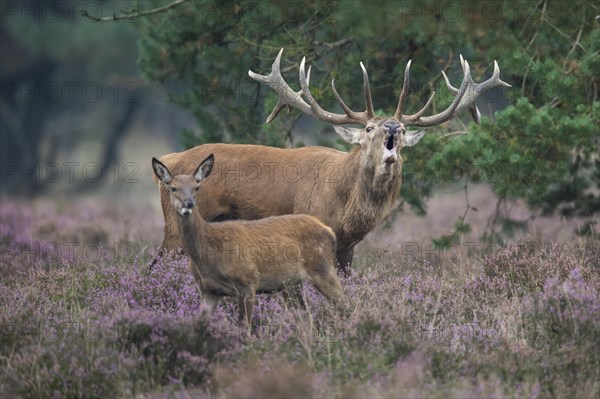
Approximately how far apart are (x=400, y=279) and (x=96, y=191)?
89.5ft

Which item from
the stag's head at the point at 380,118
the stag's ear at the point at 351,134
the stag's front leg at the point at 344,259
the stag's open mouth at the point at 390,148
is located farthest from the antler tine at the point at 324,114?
the stag's front leg at the point at 344,259

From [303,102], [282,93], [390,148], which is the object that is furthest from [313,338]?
[282,93]

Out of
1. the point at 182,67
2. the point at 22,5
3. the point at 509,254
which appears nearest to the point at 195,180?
the point at 509,254

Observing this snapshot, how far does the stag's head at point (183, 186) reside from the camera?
297 inches

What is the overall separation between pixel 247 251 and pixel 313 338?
1.06m

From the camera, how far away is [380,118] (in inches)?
361

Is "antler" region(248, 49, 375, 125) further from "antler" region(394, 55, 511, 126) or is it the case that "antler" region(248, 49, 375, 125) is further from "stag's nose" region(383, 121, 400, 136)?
"stag's nose" region(383, 121, 400, 136)

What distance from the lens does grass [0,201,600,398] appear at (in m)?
6.24

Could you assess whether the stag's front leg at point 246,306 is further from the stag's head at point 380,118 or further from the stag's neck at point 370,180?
the stag's neck at point 370,180

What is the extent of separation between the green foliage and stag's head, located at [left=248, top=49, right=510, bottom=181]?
66cm

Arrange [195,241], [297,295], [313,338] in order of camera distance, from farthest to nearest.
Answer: [297,295], [195,241], [313,338]

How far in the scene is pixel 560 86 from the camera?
1038cm

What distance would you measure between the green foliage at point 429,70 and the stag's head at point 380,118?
656mm

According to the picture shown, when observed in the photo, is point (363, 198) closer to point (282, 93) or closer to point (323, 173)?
point (323, 173)
